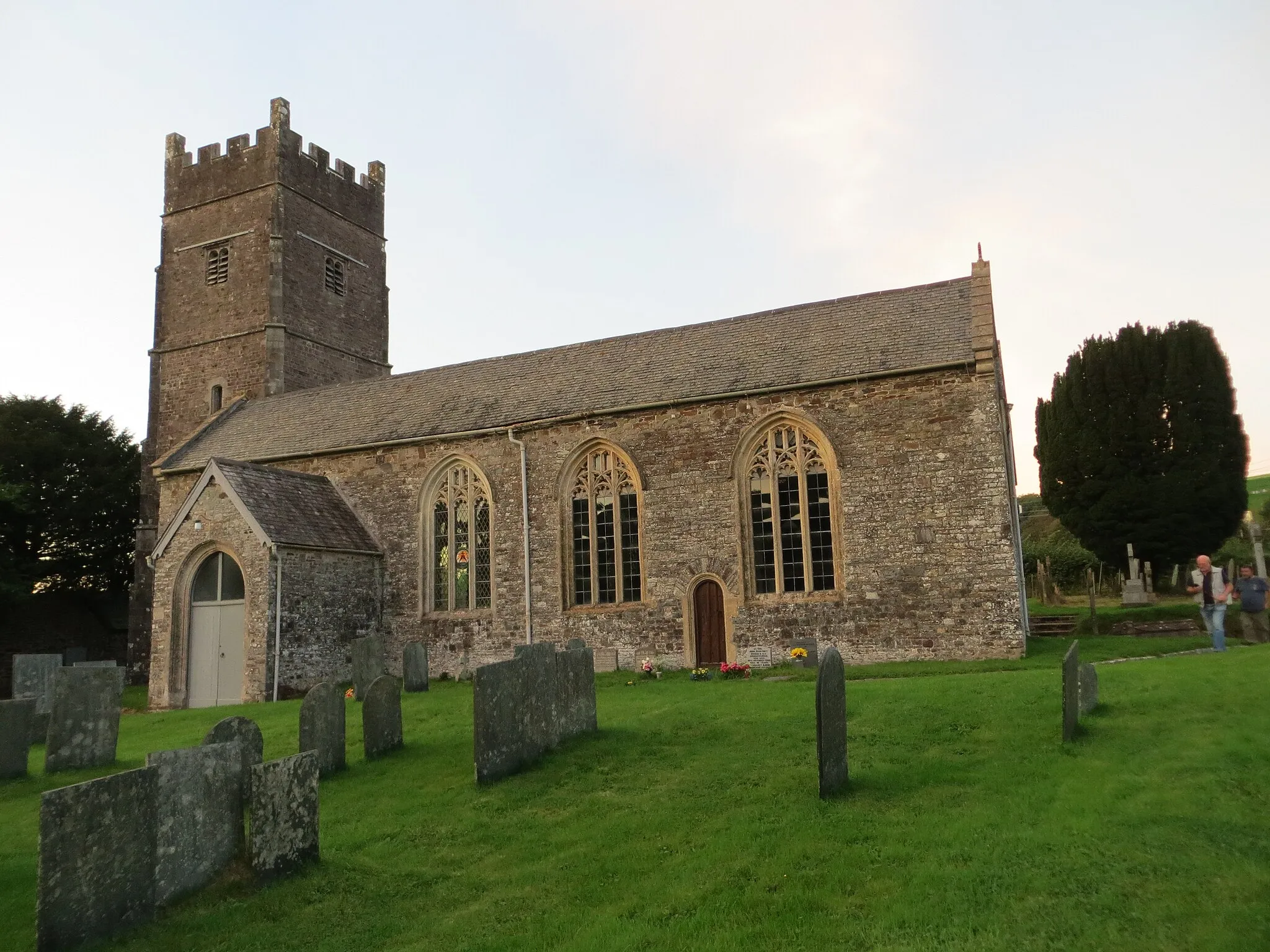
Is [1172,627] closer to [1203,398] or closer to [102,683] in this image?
[1203,398]

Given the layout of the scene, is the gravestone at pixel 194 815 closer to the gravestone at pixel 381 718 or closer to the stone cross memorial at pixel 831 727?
the gravestone at pixel 381 718

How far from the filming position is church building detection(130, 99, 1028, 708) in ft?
57.1

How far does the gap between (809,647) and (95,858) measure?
1377cm

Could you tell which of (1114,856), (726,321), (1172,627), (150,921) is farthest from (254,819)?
(1172,627)

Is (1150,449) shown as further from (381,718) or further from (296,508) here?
(381,718)

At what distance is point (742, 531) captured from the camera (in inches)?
744

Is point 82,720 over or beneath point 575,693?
beneath

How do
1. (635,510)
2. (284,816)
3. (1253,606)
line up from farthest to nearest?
(635,510)
(1253,606)
(284,816)

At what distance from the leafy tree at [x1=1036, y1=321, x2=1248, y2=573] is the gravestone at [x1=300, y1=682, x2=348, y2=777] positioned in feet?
96.0

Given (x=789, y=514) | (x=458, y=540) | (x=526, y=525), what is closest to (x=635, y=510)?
(x=526, y=525)

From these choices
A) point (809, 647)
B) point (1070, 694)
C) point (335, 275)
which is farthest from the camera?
point (335, 275)

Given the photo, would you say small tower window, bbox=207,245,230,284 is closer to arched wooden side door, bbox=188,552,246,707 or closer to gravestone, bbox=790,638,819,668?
arched wooden side door, bbox=188,552,246,707

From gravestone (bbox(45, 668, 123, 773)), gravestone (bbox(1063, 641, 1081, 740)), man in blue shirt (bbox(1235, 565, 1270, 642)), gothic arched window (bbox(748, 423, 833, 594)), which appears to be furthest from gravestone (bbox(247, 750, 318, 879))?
man in blue shirt (bbox(1235, 565, 1270, 642))

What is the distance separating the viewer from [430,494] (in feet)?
73.5
